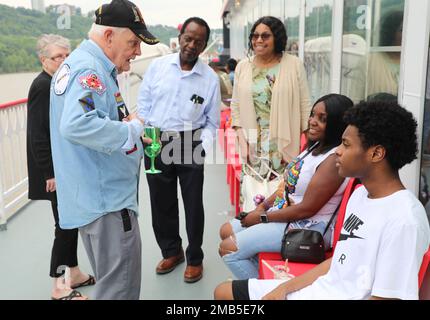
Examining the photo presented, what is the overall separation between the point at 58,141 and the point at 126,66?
0.40 m

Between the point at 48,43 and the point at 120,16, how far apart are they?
1.27m

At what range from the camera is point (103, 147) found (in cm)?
146

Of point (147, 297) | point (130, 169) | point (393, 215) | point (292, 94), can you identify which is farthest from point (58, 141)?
point (292, 94)

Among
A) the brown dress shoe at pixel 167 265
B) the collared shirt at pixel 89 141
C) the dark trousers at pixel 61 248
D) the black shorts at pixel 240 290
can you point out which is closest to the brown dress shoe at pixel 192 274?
the brown dress shoe at pixel 167 265

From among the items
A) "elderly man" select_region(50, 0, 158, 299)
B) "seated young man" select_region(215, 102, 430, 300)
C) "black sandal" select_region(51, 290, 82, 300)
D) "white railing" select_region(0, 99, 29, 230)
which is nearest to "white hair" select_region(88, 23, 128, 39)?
"elderly man" select_region(50, 0, 158, 299)

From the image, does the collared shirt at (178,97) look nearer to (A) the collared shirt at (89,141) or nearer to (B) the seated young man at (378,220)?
(A) the collared shirt at (89,141)

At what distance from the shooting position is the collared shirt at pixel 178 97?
8.74 feet

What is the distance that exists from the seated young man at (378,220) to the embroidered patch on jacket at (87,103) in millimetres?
899

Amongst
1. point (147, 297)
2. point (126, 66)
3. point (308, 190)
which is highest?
point (126, 66)

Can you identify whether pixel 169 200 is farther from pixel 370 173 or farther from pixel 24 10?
pixel 24 10

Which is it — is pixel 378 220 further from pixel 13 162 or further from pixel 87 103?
pixel 13 162

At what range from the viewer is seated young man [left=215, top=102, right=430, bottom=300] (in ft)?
3.91

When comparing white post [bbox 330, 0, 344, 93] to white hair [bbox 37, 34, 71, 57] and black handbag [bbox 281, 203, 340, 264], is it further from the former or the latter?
white hair [bbox 37, 34, 71, 57]

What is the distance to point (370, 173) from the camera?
136cm
